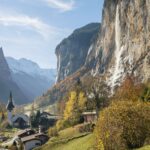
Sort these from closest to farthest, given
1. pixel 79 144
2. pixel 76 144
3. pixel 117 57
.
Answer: pixel 79 144
pixel 76 144
pixel 117 57

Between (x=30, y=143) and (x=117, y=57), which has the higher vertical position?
(x=117, y=57)

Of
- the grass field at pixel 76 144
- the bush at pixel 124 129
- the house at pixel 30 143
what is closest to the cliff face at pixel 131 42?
the house at pixel 30 143

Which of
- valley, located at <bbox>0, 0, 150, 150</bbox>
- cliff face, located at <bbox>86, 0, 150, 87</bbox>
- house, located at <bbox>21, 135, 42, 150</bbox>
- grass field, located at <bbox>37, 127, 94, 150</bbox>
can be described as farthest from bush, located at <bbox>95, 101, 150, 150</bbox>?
cliff face, located at <bbox>86, 0, 150, 87</bbox>

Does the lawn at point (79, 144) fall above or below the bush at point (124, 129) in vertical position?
below

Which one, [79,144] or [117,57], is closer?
[79,144]

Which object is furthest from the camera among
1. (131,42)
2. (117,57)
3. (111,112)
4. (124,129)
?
(117,57)

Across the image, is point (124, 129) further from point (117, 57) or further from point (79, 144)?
point (117, 57)

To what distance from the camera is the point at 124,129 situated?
47.3 metres

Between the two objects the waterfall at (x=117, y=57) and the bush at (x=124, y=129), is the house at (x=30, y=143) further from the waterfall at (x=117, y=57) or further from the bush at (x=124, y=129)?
the waterfall at (x=117, y=57)

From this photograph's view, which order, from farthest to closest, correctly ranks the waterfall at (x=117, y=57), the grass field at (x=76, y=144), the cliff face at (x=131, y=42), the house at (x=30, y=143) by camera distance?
the waterfall at (x=117, y=57), the cliff face at (x=131, y=42), the house at (x=30, y=143), the grass field at (x=76, y=144)

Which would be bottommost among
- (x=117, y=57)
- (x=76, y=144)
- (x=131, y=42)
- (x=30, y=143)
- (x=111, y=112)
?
(x=30, y=143)

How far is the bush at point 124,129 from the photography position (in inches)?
1858

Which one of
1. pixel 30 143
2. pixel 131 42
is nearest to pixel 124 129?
pixel 30 143

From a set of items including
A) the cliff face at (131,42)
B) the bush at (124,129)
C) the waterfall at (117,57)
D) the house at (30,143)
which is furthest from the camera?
the waterfall at (117,57)
